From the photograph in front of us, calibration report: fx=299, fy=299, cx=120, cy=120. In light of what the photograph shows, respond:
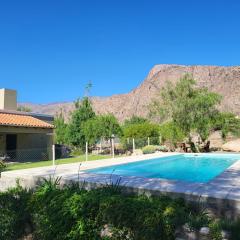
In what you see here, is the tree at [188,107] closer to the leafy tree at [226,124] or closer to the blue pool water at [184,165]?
the leafy tree at [226,124]

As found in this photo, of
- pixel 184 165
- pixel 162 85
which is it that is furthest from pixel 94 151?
pixel 162 85

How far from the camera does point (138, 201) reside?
206 inches

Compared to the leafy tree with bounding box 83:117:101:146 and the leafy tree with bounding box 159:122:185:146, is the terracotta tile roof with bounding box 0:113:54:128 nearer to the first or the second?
the leafy tree with bounding box 83:117:101:146

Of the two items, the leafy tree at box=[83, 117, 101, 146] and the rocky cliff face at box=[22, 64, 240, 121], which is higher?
the rocky cliff face at box=[22, 64, 240, 121]

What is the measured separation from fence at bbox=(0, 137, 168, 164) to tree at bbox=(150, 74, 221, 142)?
300 centimetres

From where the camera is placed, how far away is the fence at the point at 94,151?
750 inches

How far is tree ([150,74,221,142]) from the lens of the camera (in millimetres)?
23859

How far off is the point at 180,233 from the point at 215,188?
2.91 meters

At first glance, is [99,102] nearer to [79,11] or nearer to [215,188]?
→ [79,11]

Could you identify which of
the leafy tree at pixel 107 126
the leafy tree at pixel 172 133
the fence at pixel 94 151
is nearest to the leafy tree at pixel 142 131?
the fence at pixel 94 151

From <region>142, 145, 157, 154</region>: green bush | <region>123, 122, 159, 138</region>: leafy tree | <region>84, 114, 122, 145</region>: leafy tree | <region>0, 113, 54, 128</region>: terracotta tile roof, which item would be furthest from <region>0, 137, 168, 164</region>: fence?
<region>0, 113, 54, 128</region>: terracotta tile roof

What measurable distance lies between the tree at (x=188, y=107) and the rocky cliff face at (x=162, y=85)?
116 ft

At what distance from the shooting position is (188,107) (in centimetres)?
2402

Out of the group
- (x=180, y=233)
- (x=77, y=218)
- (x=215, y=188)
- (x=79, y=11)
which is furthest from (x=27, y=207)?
(x=79, y=11)
